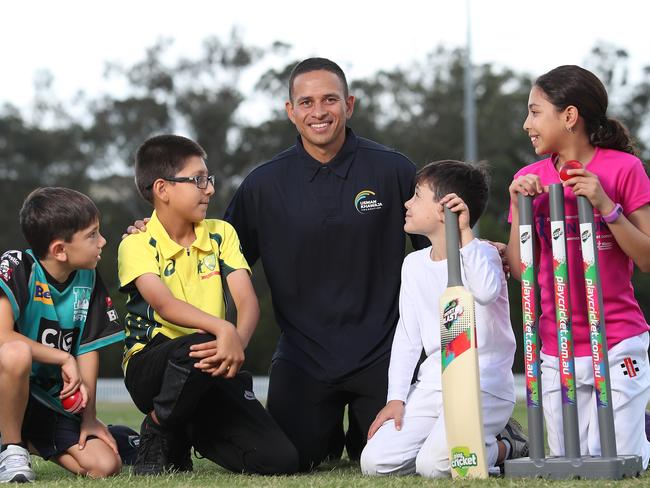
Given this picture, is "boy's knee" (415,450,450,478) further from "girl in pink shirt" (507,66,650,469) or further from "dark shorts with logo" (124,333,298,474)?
"dark shorts with logo" (124,333,298,474)

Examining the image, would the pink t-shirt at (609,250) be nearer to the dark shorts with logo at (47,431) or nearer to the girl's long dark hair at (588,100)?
the girl's long dark hair at (588,100)

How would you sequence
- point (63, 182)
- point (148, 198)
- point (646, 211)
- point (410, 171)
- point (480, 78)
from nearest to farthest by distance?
point (646, 211) < point (148, 198) < point (410, 171) < point (63, 182) < point (480, 78)

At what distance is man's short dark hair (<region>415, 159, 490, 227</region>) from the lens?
16.2 feet

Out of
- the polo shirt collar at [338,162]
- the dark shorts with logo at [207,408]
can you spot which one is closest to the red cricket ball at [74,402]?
the dark shorts with logo at [207,408]

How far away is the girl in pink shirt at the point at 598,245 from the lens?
183 inches

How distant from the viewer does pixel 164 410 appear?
487cm

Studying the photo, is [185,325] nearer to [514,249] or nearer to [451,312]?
[451,312]

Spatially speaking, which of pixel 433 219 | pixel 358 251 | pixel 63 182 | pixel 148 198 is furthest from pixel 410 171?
pixel 63 182

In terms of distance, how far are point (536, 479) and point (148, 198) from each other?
2360mm

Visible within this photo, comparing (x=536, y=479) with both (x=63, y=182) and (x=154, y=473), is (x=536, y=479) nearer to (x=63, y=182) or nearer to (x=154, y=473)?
(x=154, y=473)

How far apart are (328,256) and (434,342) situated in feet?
3.40

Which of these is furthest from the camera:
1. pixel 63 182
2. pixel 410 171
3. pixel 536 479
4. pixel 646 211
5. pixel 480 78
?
pixel 480 78

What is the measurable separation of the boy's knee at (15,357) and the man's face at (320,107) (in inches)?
72.7

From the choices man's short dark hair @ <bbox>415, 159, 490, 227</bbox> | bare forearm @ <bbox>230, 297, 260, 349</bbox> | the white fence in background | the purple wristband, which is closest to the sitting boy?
bare forearm @ <bbox>230, 297, 260, 349</bbox>
